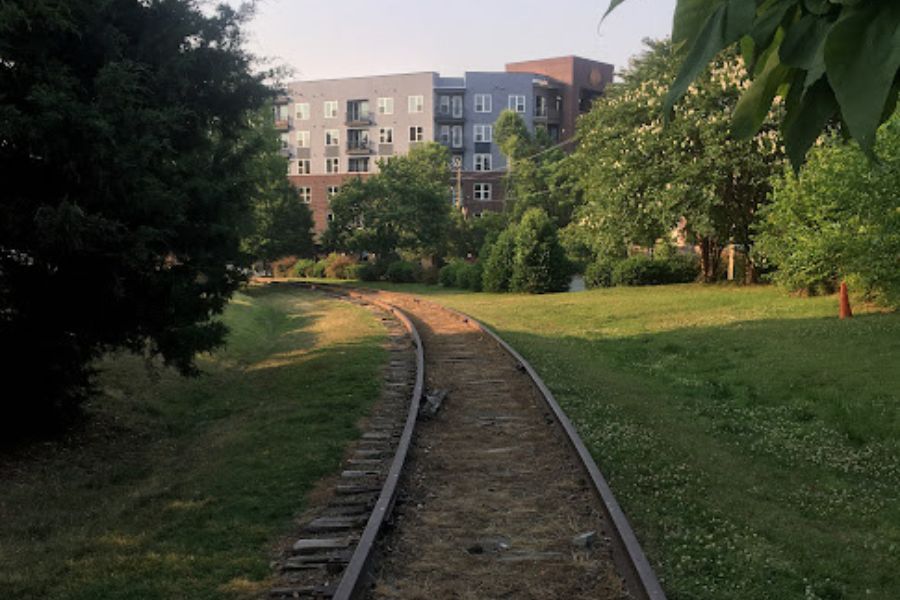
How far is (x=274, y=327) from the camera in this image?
1133 inches

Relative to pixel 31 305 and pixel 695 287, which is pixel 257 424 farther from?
pixel 695 287

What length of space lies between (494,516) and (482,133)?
8084cm

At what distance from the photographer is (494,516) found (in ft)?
21.1

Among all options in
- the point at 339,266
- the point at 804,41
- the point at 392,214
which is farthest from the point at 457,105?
the point at 804,41

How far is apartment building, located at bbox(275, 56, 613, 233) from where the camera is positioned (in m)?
84.2

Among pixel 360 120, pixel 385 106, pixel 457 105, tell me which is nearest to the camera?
pixel 457 105

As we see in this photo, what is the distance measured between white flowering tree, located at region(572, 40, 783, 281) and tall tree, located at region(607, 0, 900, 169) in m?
24.9

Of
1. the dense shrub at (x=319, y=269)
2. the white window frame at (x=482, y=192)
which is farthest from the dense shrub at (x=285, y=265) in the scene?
the white window frame at (x=482, y=192)

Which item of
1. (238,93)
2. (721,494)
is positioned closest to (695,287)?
(238,93)

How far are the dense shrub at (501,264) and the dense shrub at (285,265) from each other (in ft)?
A: 96.4

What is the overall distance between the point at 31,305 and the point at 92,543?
4343 mm

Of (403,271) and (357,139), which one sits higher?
(357,139)

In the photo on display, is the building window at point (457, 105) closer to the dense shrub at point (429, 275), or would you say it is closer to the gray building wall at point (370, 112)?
the gray building wall at point (370, 112)

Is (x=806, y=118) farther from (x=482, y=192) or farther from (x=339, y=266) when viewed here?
(x=482, y=192)
